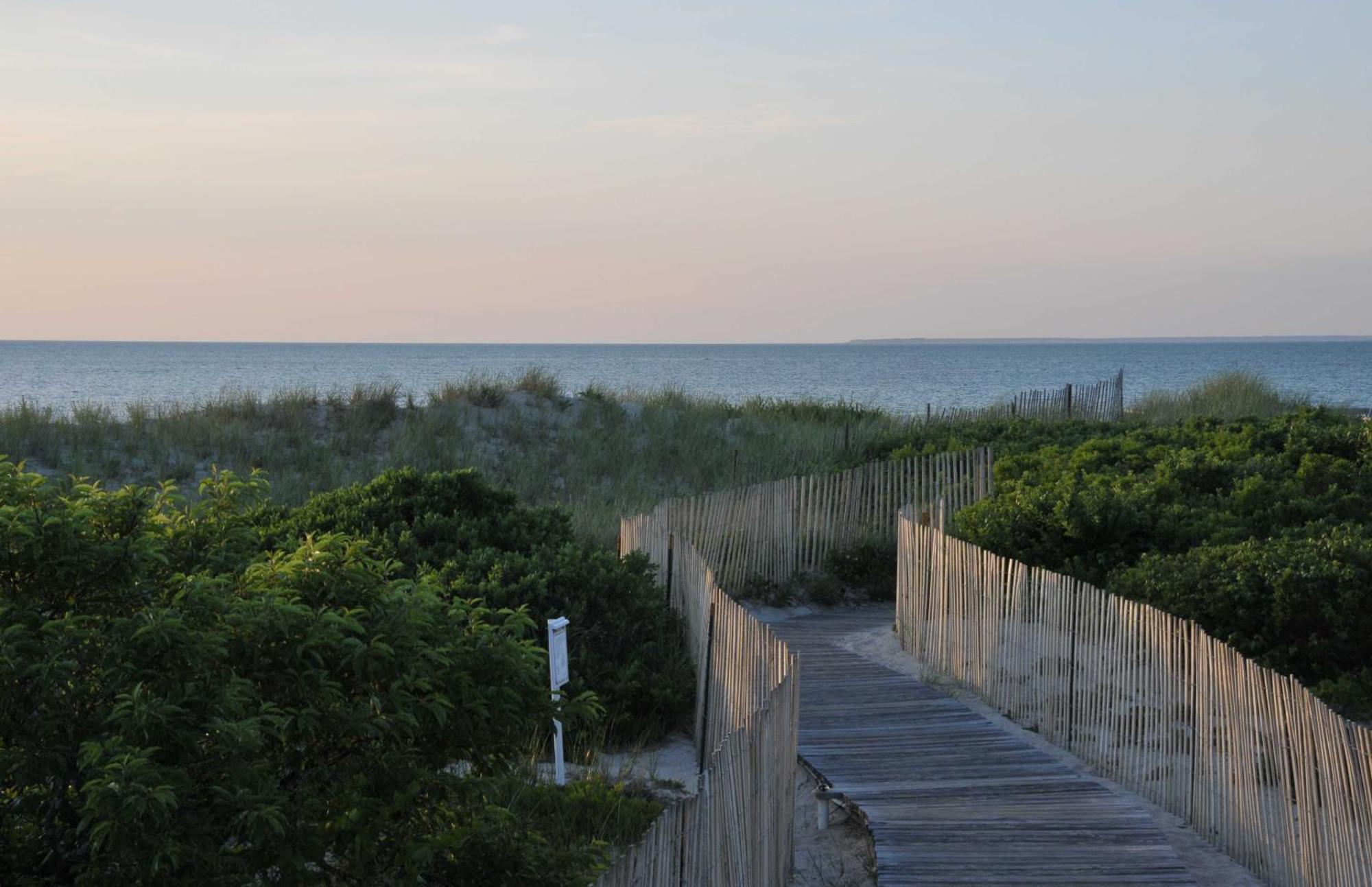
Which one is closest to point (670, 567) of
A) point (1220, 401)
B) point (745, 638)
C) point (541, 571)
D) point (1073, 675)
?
point (541, 571)

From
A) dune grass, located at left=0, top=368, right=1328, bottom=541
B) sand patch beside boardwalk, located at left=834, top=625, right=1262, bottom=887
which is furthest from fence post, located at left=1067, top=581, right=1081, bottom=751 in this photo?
dune grass, located at left=0, top=368, right=1328, bottom=541

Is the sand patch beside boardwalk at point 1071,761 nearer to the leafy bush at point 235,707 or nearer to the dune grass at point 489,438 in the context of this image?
the leafy bush at point 235,707

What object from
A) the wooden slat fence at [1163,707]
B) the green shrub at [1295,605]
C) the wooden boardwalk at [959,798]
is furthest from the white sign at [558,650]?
the green shrub at [1295,605]

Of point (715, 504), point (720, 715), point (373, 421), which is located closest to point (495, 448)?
point (373, 421)

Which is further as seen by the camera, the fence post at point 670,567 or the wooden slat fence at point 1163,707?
the fence post at point 670,567

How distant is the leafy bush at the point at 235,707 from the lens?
3287mm

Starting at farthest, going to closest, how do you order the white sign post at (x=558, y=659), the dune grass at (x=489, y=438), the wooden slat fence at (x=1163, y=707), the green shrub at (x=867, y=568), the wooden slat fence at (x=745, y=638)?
the dune grass at (x=489, y=438), the green shrub at (x=867, y=568), the white sign post at (x=558, y=659), the wooden slat fence at (x=1163, y=707), the wooden slat fence at (x=745, y=638)

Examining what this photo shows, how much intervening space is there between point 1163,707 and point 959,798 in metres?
1.26

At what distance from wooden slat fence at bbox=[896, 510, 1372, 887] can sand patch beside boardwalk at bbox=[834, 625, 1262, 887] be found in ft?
0.21

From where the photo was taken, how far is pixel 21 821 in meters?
3.61

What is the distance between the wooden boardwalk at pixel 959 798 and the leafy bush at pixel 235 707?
7.19ft

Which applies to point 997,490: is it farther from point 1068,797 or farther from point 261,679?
point 261,679

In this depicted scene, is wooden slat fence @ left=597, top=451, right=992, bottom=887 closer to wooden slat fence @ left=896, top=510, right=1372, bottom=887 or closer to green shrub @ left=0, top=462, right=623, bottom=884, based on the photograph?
green shrub @ left=0, top=462, right=623, bottom=884

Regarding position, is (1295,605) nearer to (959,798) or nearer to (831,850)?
(959,798)
